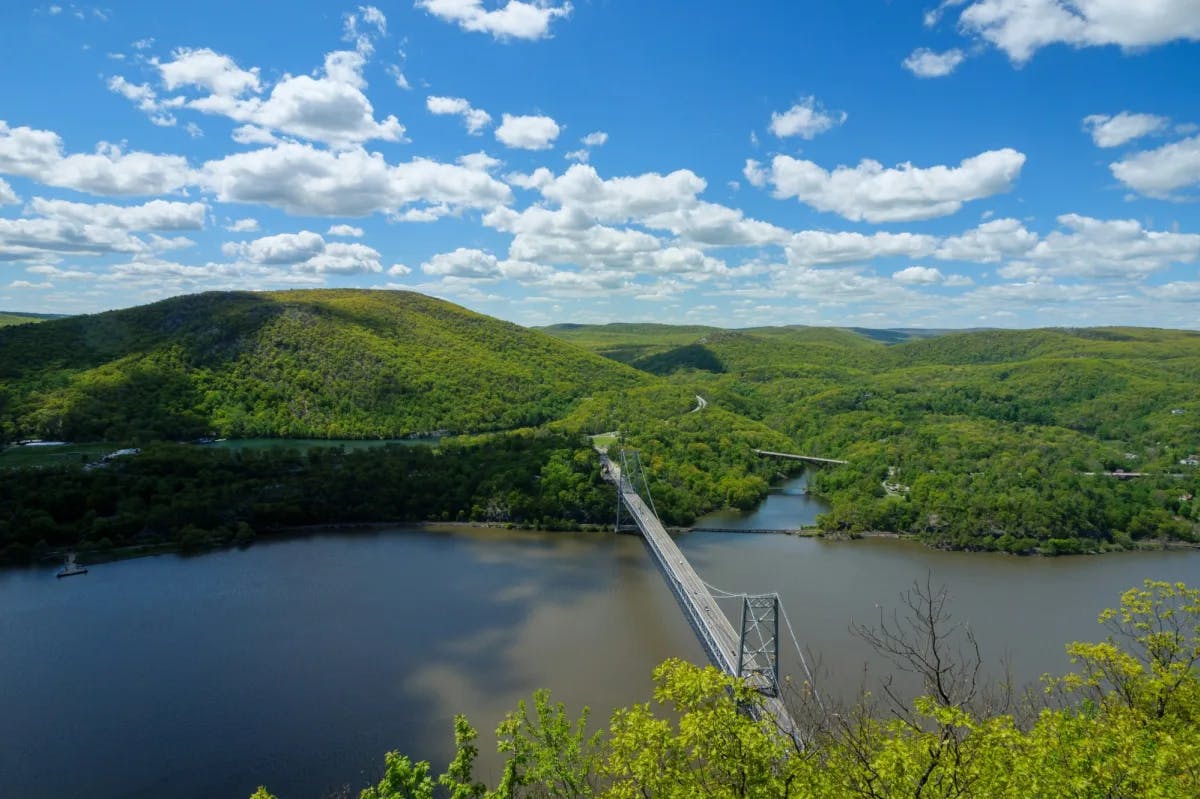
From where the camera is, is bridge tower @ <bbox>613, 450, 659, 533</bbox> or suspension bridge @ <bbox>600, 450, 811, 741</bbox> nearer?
suspension bridge @ <bbox>600, 450, 811, 741</bbox>

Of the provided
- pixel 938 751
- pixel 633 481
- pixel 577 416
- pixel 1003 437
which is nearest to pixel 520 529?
pixel 633 481

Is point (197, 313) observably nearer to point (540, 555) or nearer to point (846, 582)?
point (540, 555)

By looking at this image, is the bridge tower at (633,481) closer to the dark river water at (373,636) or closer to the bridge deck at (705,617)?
the dark river water at (373,636)

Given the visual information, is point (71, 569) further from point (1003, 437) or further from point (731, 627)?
point (1003, 437)

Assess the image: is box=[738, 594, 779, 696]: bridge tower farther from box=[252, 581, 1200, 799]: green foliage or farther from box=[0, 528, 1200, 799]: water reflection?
box=[252, 581, 1200, 799]: green foliage

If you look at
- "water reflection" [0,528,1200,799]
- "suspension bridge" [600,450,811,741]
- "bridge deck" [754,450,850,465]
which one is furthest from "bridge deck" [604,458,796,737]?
"bridge deck" [754,450,850,465]

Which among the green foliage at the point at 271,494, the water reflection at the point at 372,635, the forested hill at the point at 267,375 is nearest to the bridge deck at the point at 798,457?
the green foliage at the point at 271,494
